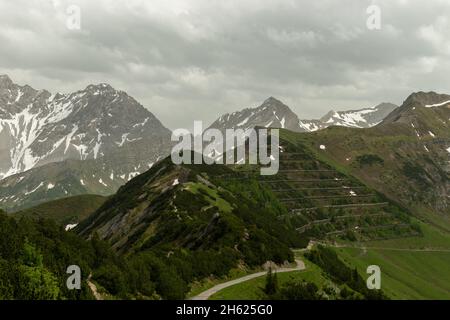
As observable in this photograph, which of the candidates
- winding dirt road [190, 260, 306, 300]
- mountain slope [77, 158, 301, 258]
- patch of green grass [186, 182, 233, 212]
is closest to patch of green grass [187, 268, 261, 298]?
winding dirt road [190, 260, 306, 300]

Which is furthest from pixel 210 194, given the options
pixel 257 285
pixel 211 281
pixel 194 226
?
pixel 257 285

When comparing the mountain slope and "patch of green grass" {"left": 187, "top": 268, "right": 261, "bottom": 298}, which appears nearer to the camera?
"patch of green grass" {"left": 187, "top": 268, "right": 261, "bottom": 298}

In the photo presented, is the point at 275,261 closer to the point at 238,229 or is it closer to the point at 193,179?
the point at 238,229

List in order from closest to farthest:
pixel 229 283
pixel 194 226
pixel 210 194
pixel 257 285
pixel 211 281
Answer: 1. pixel 257 285
2. pixel 211 281
3. pixel 229 283
4. pixel 194 226
5. pixel 210 194

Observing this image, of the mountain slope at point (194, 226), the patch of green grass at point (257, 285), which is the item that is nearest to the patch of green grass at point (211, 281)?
the patch of green grass at point (257, 285)

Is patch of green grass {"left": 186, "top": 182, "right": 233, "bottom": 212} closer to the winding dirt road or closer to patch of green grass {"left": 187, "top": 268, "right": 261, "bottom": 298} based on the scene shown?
the winding dirt road

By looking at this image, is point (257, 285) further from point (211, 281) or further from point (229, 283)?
point (211, 281)

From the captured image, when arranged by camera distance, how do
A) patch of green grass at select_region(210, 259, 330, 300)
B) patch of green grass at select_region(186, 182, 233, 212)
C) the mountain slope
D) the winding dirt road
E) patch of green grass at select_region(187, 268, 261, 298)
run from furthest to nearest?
1. patch of green grass at select_region(186, 182, 233, 212)
2. the mountain slope
3. patch of green grass at select_region(187, 268, 261, 298)
4. patch of green grass at select_region(210, 259, 330, 300)
5. the winding dirt road

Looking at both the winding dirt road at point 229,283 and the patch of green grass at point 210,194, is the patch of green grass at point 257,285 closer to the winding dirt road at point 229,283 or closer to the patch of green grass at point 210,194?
the winding dirt road at point 229,283
